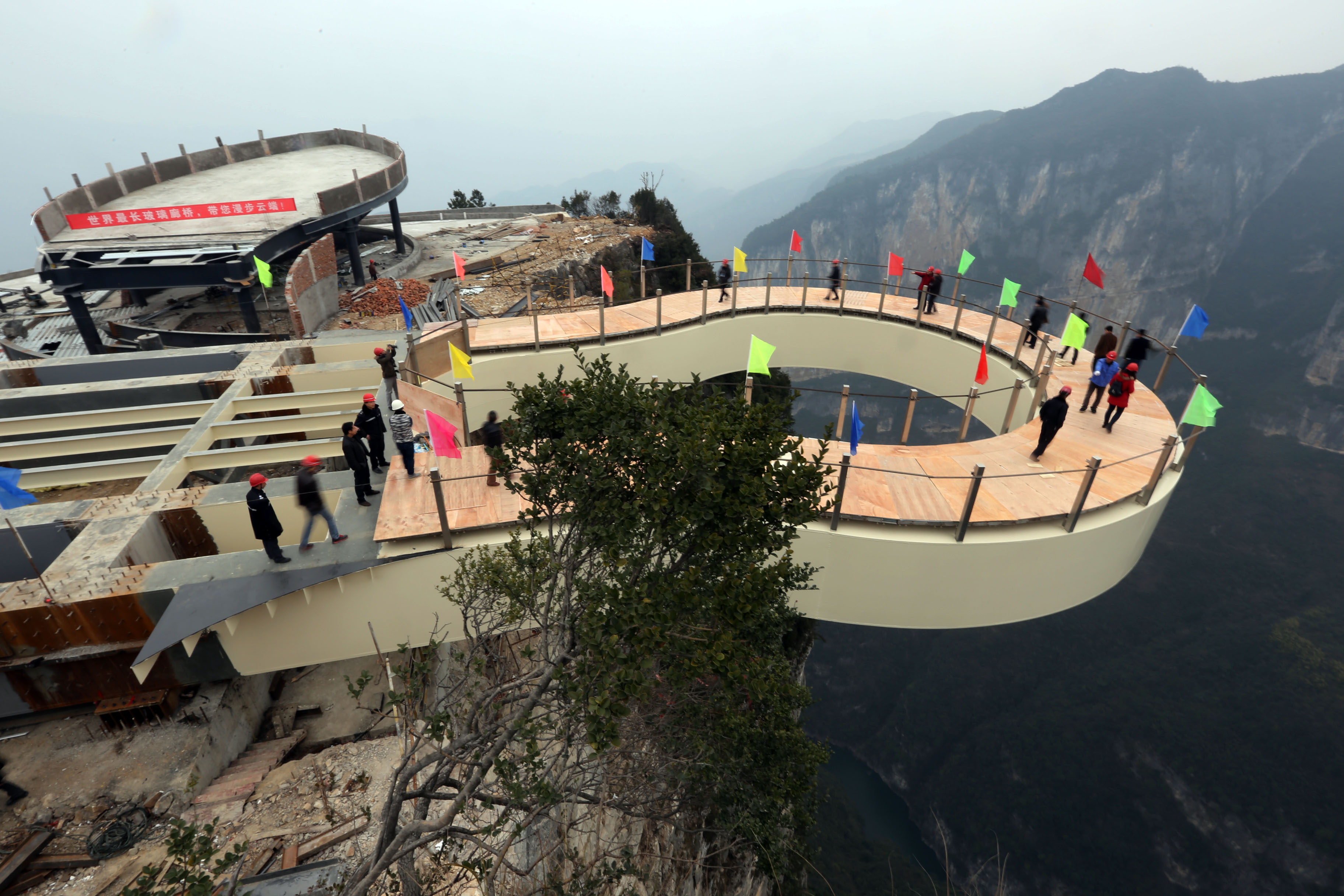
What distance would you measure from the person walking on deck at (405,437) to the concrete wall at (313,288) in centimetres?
1102

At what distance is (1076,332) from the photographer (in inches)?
501

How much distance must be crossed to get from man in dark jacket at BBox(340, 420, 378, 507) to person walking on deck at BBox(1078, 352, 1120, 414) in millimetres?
12982

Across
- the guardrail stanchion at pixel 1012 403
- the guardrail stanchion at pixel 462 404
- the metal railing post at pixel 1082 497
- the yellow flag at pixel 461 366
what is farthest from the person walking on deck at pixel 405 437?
the guardrail stanchion at pixel 1012 403

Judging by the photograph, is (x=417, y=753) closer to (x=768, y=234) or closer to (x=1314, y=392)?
(x=1314, y=392)

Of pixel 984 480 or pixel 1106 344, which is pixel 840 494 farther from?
pixel 1106 344

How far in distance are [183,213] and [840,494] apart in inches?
998

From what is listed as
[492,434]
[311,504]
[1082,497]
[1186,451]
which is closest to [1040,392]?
[1186,451]

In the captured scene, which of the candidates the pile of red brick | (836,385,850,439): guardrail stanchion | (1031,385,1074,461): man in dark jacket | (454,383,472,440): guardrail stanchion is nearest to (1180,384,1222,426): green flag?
(1031,385,1074,461): man in dark jacket

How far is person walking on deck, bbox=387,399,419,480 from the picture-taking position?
980 centimetres

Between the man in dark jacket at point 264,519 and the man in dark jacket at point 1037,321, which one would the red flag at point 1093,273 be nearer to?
the man in dark jacket at point 1037,321

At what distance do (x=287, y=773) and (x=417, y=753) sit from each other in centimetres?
185

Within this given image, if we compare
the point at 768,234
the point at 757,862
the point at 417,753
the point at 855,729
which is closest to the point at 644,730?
the point at 417,753

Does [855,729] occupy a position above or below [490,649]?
below

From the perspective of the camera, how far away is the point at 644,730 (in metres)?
8.23
